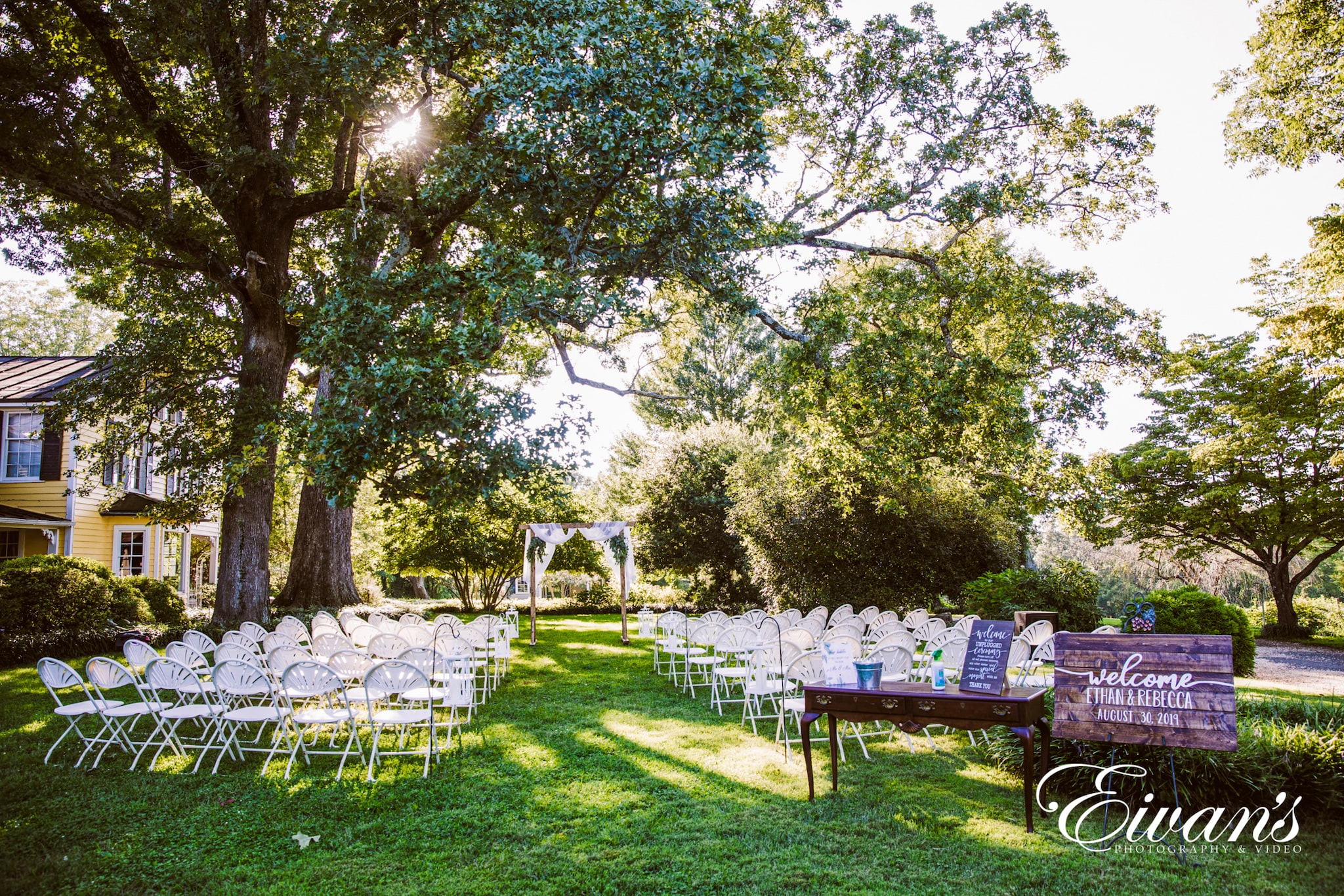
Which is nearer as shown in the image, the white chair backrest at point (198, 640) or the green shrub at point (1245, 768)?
the green shrub at point (1245, 768)

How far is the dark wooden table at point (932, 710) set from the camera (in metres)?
4.39

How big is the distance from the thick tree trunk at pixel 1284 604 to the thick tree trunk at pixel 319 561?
23696mm

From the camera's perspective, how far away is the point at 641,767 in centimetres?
591

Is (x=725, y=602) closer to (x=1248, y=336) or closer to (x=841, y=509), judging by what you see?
(x=841, y=509)

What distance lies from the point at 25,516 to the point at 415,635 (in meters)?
12.7

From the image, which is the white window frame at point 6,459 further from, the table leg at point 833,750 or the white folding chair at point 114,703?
the table leg at point 833,750

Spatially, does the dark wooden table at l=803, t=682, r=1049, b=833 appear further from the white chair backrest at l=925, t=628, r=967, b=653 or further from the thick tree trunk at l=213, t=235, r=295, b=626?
the thick tree trunk at l=213, t=235, r=295, b=626

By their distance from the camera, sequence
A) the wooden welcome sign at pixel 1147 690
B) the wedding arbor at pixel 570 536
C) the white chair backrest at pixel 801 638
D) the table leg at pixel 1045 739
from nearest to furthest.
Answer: the wooden welcome sign at pixel 1147 690
the table leg at pixel 1045 739
the white chair backrest at pixel 801 638
the wedding arbor at pixel 570 536

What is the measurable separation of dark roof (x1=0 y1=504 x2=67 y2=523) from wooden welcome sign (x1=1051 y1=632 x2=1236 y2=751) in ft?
61.5

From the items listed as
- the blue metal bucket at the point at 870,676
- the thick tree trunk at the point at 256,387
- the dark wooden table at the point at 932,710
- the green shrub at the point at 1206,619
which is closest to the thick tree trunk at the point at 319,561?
the thick tree trunk at the point at 256,387

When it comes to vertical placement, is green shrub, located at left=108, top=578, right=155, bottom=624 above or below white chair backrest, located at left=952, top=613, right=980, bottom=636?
below

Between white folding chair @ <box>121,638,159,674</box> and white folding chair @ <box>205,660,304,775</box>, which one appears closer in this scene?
white folding chair @ <box>205,660,304,775</box>

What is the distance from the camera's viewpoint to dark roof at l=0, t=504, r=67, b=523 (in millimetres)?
14875

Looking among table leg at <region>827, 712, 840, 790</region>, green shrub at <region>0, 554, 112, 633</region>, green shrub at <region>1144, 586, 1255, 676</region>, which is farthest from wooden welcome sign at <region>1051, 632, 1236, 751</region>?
green shrub at <region>0, 554, 112, 633</region>
